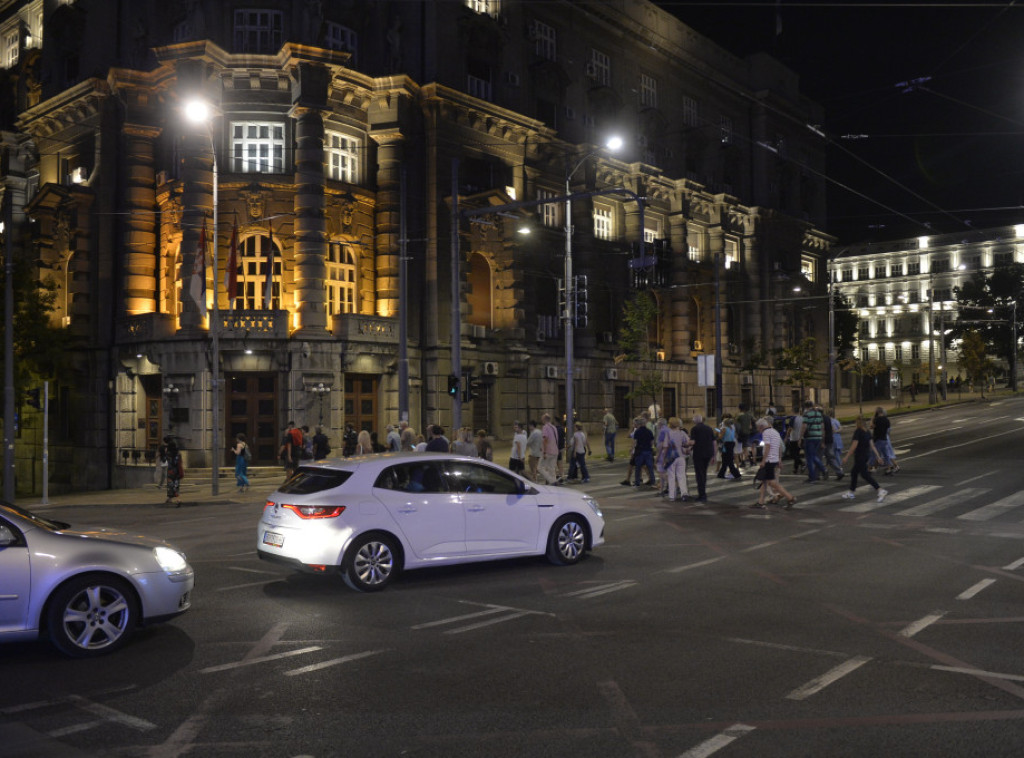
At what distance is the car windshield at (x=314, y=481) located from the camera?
9.73 meters

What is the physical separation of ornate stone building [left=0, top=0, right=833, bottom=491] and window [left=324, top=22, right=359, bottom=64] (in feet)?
0.28

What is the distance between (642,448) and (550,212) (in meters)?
21.8

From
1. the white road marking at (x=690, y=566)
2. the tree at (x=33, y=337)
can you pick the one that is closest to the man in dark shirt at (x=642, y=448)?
the white road marking at (x=690, y=566)

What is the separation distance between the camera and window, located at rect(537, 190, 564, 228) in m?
39.8

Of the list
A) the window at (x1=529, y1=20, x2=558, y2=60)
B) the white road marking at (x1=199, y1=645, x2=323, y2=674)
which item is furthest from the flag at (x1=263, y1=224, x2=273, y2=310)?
the white road marking at (x1=199, y1=645, x2=323, y2=674)

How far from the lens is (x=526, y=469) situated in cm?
2319

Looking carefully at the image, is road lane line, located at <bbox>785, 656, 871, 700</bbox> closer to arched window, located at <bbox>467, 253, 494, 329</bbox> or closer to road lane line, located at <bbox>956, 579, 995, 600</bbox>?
road lane line, located at <bbox>956, 579, 995, 600</bbox>

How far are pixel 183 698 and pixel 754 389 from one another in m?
53.4

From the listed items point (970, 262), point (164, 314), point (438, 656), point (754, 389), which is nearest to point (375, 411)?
point (164, 314)

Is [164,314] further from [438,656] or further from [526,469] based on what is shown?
[438,656]

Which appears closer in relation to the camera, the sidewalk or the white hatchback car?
the white hatchback car

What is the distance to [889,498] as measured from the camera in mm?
18094

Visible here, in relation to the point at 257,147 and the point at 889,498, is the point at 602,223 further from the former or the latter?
the point at 889,498

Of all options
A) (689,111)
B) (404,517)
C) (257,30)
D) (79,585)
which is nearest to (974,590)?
(404,517)
